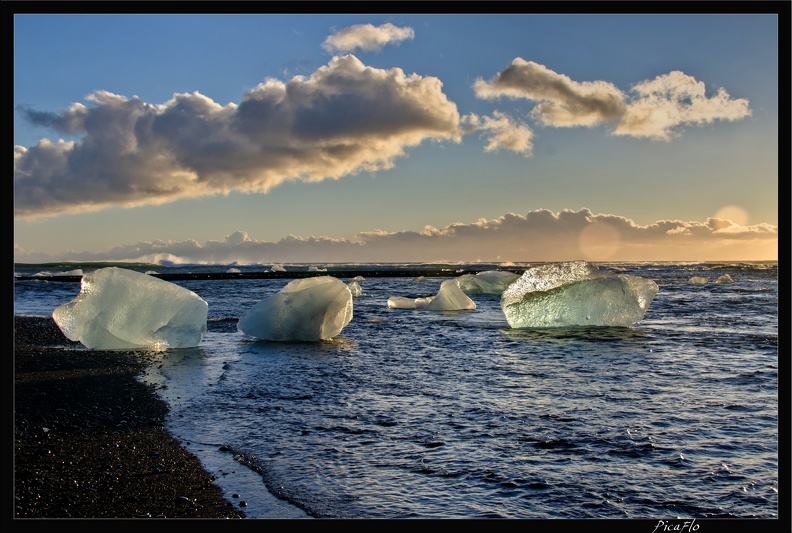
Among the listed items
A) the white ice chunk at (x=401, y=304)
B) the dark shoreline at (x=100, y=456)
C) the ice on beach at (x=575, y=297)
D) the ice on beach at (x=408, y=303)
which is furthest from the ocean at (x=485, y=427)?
the white ice chunk at (x=401, y=304)

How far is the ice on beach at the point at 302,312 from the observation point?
45.5 feet

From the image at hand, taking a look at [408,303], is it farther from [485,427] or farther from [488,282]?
[485,427]

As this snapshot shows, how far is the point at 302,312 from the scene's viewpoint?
1400 cm

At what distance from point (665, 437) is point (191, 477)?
4647 millimetres

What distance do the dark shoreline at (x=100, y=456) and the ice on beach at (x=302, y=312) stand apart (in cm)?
461

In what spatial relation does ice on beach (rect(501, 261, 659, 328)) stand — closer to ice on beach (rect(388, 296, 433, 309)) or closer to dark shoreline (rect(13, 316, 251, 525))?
ice on beach (rect(388, 296, 433, 309))

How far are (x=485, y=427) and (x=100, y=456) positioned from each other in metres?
3.88
